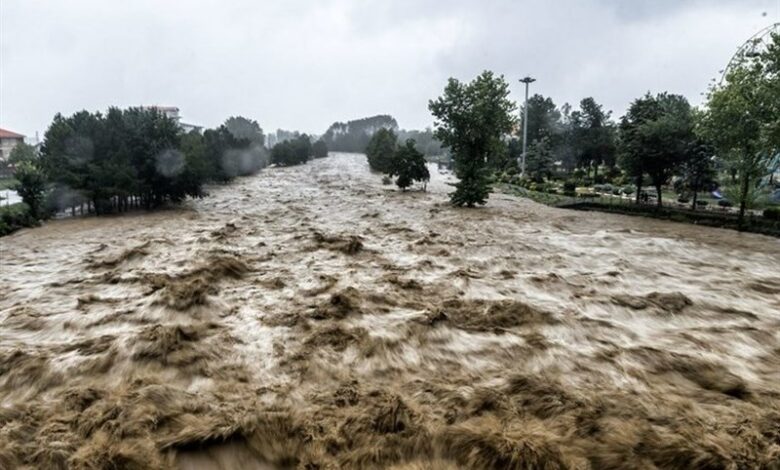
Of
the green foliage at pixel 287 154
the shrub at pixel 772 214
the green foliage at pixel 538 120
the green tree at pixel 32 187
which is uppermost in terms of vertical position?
the green foliage at pixel 538 120

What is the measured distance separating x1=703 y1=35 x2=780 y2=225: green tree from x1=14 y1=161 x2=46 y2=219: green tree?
1494 inches

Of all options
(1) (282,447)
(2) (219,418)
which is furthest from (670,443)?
(2) (219,418)

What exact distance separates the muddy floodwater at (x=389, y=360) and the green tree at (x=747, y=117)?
7640mm

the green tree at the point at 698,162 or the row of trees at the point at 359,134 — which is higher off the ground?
the row of trees at the point at 359,134

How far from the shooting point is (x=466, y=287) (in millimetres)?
12742

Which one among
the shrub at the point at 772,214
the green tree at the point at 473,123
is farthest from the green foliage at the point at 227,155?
the shrub at the point at 772,214

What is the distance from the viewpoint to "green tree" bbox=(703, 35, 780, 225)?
20.3 m

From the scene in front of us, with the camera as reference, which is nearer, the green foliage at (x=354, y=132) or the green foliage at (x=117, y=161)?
the green foliage at (x=117, y=161)

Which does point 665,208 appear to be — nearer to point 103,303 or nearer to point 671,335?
point 671,335

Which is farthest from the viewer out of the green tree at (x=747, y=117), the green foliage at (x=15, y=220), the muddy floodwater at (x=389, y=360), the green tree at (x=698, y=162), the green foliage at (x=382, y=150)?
the green foliage at (x=382, y=150)

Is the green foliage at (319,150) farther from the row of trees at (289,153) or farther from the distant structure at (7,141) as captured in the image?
the distant structure at (7,141)

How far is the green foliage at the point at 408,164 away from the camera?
4597 cm

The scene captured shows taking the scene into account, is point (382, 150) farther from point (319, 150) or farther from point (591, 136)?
point (319, 150)

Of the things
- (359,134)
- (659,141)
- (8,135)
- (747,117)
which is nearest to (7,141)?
(8,135)
